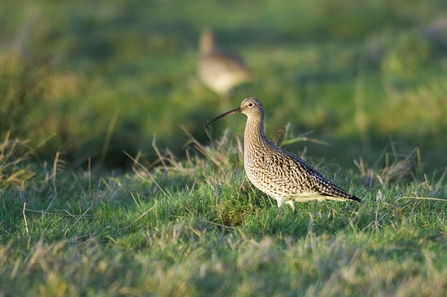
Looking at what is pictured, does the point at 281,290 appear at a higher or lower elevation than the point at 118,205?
higher

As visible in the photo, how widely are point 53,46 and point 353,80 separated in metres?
5.88

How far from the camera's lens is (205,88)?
1372 centimetres

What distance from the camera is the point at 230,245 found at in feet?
17.2

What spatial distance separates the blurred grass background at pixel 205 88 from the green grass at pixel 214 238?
143 centimetres

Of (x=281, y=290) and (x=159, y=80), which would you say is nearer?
(x=281, y=290)

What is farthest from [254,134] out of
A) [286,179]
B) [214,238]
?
[214,238]

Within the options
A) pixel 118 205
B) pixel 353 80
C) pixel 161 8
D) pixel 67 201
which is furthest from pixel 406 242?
pixel 161 8

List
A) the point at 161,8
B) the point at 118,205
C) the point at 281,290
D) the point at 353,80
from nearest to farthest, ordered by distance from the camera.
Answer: the point at 281,290, the point at 118,205, the point at 353,80, the point at 161,8

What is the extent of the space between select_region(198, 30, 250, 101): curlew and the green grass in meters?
5.61

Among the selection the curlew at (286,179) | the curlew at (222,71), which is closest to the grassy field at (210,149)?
the curlew at (286,179)

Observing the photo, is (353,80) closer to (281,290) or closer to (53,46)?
(53,46)

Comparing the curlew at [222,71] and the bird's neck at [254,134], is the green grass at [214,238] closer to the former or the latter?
the bird's neck at [254,134]

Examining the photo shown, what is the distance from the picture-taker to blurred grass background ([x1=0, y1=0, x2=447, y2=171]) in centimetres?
1102

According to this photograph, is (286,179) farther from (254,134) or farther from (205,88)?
(205,88)
